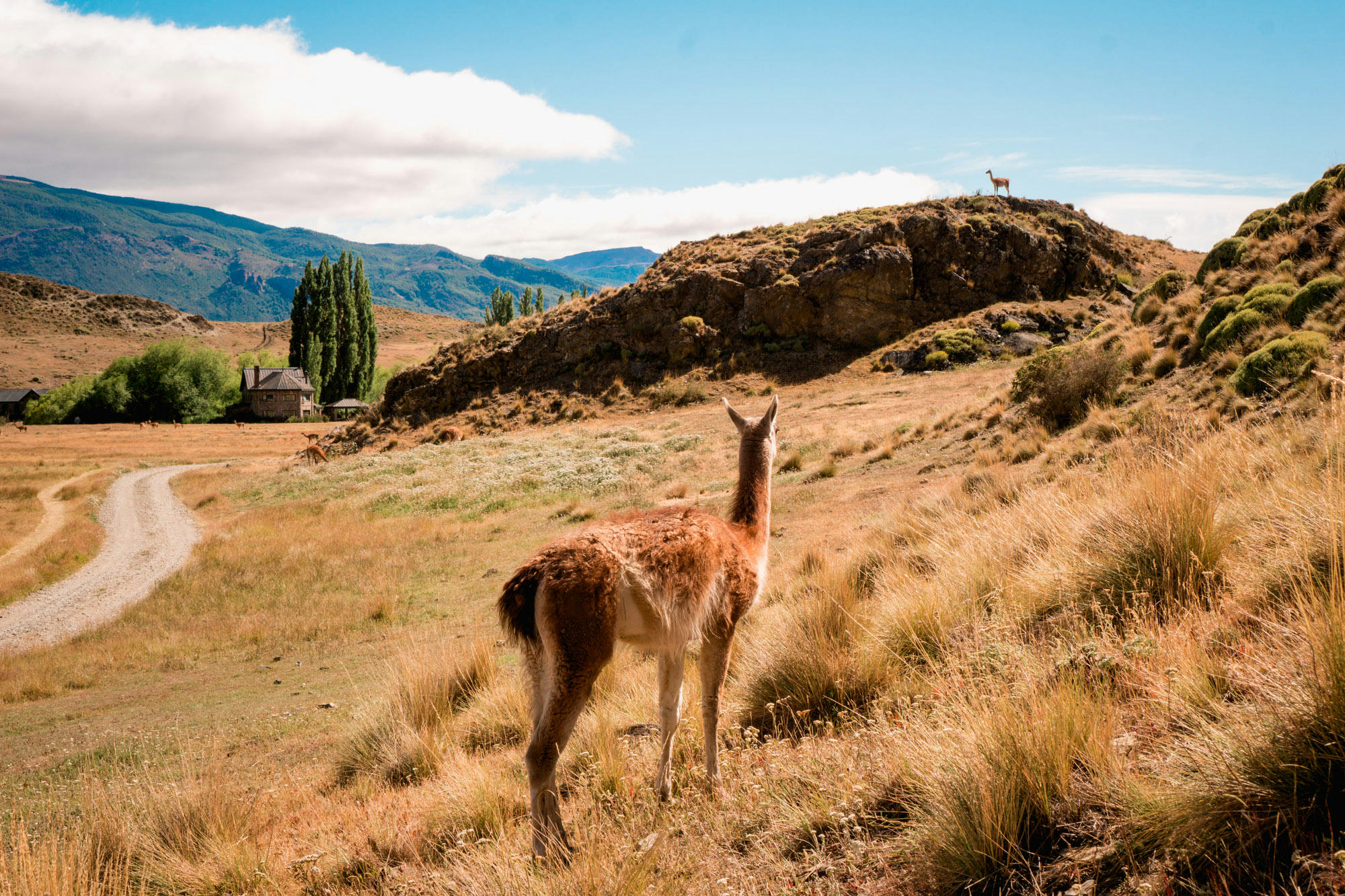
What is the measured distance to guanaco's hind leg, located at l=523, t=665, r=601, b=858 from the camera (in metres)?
3.59

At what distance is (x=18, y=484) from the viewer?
35.7m

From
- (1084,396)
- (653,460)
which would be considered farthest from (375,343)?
(1084,396)

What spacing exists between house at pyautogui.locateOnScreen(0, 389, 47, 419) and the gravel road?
82.3 meters

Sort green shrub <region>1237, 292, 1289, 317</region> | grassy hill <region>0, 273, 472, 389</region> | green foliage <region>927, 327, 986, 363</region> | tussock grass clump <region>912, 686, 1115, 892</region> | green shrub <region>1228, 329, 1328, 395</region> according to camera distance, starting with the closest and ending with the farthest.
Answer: tussock grass clump <region>912, 686, 1115, 892</region>, green shrub <region>1228, 329, 1328, 395</region>, green shrub <region>1237, 292, 1289, 317</region>, green foliage <region>927, 327, 986, 363</region>, grassy hill <region>0, 273, 472, 389</region>

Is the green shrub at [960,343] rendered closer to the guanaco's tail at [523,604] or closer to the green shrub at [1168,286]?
the green shrub at [1168,286]

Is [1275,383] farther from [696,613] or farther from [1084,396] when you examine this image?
[696,613]

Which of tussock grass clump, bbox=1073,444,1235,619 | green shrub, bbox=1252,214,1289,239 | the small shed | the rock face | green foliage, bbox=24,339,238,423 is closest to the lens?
tussock grass clump, bbox=1073,444,1235,619

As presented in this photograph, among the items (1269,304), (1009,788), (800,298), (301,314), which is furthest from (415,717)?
(301,314)

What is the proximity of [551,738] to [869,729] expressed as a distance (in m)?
1.93

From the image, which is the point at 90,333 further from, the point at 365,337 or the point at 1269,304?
the point at 1269,304

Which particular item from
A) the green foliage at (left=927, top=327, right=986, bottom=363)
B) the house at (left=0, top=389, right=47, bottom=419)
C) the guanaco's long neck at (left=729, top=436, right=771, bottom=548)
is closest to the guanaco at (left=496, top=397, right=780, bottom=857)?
the guanaco's long neck at (left=729, top=436, right=771, bottom=548)

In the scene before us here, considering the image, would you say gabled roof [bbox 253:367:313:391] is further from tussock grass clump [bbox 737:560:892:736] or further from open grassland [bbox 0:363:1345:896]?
tussock grass clump [bbox 737:560:892:736]

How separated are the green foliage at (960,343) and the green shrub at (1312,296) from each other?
2205cm

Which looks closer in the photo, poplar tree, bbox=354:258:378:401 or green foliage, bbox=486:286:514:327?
poplar tree, bbox=354:258:378:401
